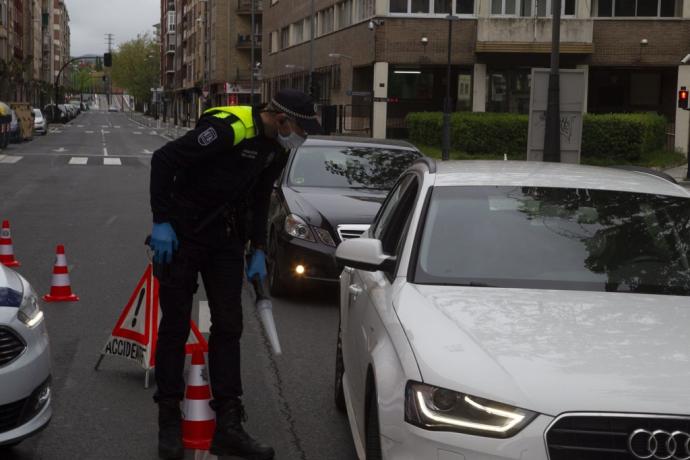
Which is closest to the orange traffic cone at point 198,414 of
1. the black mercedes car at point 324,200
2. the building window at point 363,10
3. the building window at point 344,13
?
the black mercedes car at point 324,200

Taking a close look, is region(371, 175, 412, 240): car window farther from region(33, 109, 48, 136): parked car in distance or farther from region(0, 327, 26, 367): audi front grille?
region(33, 109, 48, 136): parked car in distance

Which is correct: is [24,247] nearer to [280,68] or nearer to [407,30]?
[407,30]

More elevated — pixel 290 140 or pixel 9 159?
pixel 290 140

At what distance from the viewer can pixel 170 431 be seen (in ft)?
17.7

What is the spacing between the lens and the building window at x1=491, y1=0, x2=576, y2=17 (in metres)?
48.9

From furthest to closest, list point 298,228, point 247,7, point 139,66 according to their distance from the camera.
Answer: point 139,66 → point 247,7 → point 298,228

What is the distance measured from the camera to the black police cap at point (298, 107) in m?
5.29

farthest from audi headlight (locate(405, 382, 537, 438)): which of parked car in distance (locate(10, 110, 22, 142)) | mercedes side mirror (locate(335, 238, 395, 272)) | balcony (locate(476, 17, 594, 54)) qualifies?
parked car in distance (locate(10, 110, 22, 142))

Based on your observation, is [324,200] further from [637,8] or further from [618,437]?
[637,8]

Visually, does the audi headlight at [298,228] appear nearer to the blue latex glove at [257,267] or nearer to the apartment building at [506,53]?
the blue latex glove at [257,267]

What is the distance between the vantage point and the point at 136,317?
7.12 meters

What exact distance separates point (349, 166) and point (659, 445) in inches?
331

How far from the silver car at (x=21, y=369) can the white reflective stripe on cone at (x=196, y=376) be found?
2.18 ft

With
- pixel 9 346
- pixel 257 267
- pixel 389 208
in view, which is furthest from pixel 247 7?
pixel 9 346
